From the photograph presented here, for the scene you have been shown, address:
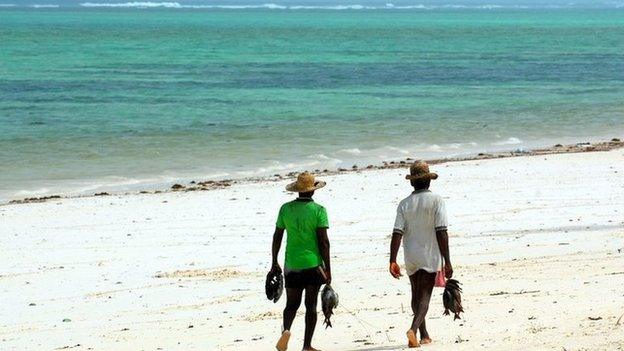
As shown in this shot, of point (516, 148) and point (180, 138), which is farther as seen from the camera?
point (180, 138)

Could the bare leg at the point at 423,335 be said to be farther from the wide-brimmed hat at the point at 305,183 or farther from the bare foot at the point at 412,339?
the wide-brimmed hat at the point at 305,183

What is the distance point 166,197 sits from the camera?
19.1m

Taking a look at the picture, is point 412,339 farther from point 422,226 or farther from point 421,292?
point 422,226

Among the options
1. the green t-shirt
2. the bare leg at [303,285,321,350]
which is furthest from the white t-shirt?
the bare leg at [303,285,321,350]

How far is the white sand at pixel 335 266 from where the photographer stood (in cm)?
965

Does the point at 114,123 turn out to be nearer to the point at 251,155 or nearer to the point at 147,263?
the point at 251,155

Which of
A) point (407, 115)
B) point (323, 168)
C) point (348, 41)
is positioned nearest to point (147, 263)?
point (323, 168)

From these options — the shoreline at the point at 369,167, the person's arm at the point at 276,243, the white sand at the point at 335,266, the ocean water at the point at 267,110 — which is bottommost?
the ocean water at the point at 267,110

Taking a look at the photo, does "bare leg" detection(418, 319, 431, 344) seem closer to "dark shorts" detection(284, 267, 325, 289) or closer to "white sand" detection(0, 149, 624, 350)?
"white sand" detection(0, 149, 624, 350)

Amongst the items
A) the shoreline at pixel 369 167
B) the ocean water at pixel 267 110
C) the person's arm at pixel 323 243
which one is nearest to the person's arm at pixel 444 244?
the person's arm at pixel 323 243

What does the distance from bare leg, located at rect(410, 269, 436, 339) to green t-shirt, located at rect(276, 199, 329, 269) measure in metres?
0.69

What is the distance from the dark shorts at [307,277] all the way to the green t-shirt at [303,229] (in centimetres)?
4

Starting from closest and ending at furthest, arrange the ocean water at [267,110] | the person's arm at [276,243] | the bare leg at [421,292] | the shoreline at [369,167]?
1. the bare leg at [421,292]
2. the person's arm at [276,243]
3. the shoreline at [369,167]
4. the ocean water at [267,110]

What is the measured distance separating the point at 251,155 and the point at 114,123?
25.7 feet
